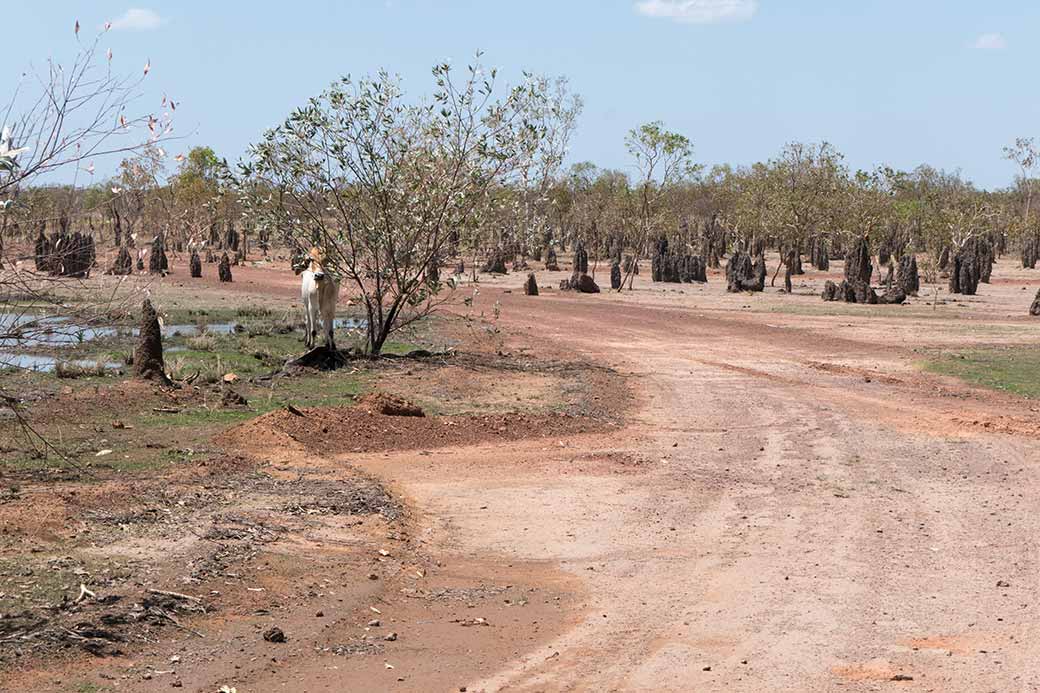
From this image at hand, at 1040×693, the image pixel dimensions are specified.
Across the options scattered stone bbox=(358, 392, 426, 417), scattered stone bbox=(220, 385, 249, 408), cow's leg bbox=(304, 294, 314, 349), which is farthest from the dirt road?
cow's leg bbox=(304, 294, 314, 349)

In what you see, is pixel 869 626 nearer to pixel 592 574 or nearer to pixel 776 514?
pixel 592 574

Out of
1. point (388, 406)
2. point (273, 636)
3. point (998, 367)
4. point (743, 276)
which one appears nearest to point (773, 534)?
point (273, 636)

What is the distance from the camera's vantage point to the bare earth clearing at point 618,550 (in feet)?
24.0

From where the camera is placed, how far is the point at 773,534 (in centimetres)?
1038

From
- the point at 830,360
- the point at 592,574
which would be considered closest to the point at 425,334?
the point at 830,360

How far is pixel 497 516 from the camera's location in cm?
1084

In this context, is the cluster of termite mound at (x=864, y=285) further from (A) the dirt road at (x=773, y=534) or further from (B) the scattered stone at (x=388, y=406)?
(B) the scattered stone at (x=388, y=406)

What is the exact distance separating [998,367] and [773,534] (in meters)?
13.1

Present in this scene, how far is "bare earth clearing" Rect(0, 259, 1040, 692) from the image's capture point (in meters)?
7.32

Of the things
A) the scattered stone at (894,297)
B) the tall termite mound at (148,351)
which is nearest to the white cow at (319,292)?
the tall termite mound at (148,351)

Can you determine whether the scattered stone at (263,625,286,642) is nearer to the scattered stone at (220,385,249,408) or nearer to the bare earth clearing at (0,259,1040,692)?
the bare earth clearing at (0,259,1040,692)

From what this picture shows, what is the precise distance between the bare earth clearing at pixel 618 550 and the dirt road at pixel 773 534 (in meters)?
0.03

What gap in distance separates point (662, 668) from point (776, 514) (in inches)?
157

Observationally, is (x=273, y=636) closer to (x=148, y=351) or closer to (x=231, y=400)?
(x=231, y=400)
